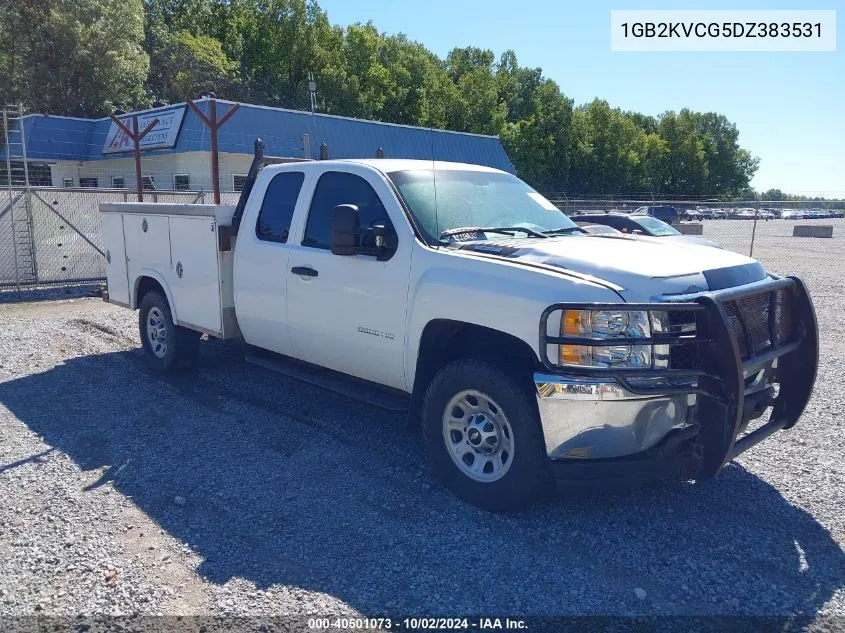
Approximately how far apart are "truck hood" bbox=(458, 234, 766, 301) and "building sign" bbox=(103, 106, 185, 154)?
968 inches

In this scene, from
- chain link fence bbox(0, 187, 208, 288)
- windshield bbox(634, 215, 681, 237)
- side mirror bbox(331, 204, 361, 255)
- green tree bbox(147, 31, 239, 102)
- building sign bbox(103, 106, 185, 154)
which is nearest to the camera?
side mirror bbox(331, 204, 361, 255)

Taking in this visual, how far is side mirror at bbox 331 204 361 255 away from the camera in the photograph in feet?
15.3

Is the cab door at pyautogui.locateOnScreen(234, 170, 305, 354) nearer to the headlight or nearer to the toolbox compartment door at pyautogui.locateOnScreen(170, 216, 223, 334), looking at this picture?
the toolbox compartment door at pyautogui.locateOnScreen(170, 216, 223, 334)

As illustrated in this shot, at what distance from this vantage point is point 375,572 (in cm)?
365

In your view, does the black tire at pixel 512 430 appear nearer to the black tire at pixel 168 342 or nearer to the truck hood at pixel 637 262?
the truck hood at pixel 637 262

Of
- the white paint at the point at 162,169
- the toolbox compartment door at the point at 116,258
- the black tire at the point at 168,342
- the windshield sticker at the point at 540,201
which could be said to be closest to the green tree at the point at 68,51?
the white paint at the point at 162,169

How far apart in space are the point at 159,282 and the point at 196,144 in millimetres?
21028

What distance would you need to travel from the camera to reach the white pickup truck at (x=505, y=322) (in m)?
3.71

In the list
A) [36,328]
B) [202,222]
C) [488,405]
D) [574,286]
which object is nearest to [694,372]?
[574,286]

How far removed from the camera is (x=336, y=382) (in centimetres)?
545

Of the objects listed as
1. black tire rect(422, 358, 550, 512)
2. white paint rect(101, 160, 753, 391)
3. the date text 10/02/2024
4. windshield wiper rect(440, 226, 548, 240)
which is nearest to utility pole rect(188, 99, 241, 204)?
white paint rect(101, 160, 753, 391)

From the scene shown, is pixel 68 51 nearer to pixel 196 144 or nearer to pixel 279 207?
pixel 196 144

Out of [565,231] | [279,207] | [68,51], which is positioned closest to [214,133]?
[279,207]

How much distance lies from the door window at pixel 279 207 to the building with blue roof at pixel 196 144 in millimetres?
18518
